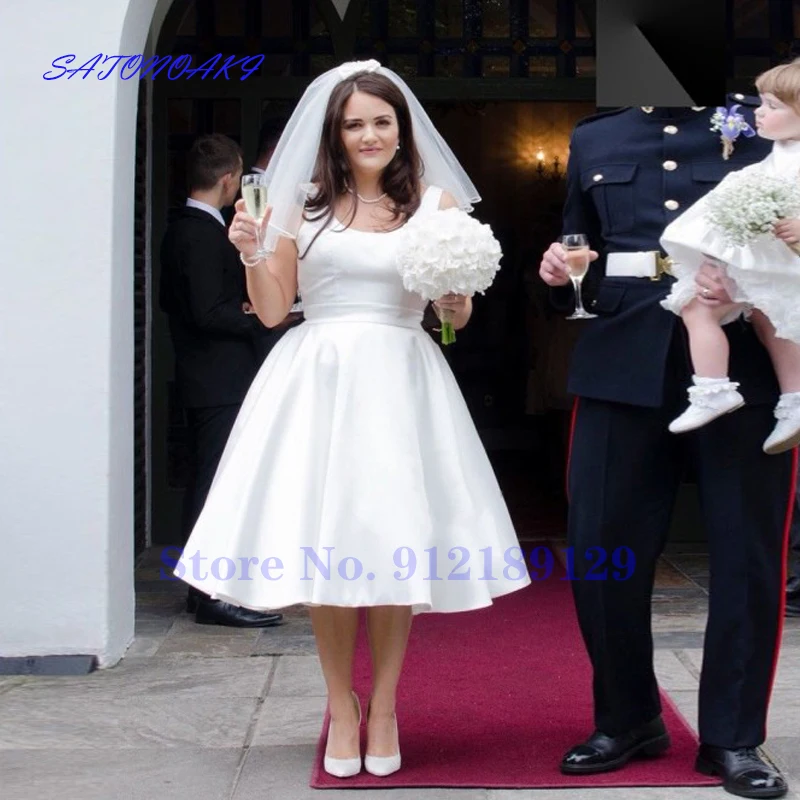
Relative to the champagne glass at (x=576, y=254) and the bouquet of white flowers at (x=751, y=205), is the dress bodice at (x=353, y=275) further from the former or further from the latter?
the bouquet of white flowers at (x=751, y=205)

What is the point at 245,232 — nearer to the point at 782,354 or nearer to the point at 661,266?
the point at 661,266

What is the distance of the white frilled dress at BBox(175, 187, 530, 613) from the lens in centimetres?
390

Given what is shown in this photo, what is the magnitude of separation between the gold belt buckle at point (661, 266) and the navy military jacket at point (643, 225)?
2 cm

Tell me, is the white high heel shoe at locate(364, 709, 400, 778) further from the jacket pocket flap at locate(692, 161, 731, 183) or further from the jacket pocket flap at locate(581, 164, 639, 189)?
the jacket pocket flap at locate(692, 161, 731, 183)

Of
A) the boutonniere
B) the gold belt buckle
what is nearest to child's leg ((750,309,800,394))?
the gold belt buckle

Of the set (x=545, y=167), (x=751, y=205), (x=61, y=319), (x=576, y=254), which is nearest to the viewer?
(x=751, y=205)

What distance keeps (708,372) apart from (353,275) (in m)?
1.02

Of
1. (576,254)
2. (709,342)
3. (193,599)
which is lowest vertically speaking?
(193,599)

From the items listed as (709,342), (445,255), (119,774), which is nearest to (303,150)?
(445,255)

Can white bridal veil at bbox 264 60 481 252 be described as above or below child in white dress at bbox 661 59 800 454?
above

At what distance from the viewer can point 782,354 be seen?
3.78 m

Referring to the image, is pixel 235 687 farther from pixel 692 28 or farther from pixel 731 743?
pixel 692 28

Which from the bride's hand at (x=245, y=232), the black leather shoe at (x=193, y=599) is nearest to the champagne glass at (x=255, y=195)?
the bride's hand at (x=245, y=232)

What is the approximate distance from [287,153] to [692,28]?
1167 millimetres
